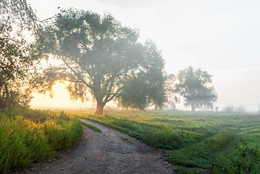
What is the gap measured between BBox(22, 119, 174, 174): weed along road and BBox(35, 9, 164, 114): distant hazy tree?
18421 mm

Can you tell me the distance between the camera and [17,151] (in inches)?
240

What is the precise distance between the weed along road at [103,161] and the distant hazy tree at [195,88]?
6494 centimetres

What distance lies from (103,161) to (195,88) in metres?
69.9

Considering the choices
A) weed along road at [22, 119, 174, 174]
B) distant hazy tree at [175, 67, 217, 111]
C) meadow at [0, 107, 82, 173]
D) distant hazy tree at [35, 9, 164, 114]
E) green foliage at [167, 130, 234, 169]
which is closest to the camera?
meadow at [0, 107, 82, 173]

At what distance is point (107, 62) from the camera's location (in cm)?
3106

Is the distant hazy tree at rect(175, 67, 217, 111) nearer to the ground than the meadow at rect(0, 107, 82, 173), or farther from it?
farther from it

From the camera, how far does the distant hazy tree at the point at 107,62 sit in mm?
29016

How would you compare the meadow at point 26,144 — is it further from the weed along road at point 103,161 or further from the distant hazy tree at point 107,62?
the distant hazy tree at point 107,62

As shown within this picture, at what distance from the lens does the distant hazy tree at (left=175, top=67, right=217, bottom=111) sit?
72062 millimetres

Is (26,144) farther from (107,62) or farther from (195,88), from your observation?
(195,88)

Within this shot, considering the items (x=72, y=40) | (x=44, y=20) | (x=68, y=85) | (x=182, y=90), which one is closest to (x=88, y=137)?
(x=44, y=20)

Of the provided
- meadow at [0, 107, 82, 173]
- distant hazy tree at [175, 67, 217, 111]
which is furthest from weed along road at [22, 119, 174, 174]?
distant hazy tree at [175, 67, 217, 111]

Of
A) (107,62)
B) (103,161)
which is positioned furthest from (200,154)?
(107,62)

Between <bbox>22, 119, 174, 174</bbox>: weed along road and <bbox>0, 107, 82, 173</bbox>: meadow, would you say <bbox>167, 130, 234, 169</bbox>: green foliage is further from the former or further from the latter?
Result: <bbox>0, 107, 82, 173</bbox>: meadow
